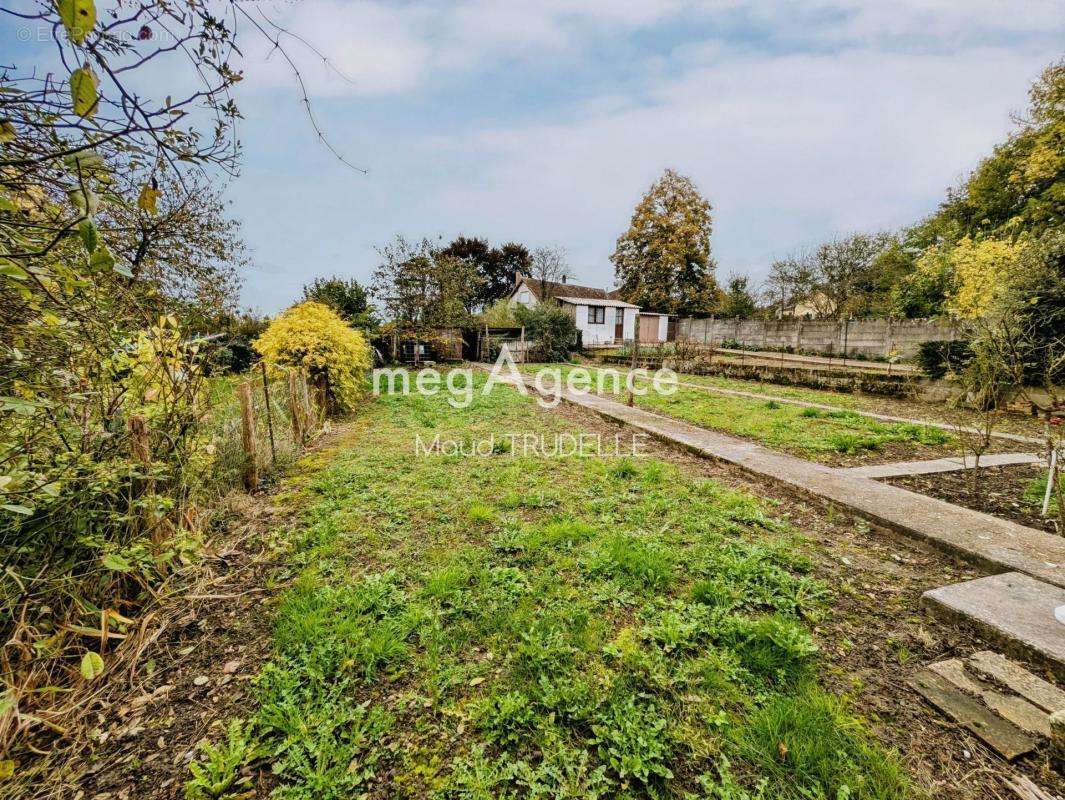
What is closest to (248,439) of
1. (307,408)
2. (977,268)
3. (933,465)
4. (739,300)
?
(307,408)

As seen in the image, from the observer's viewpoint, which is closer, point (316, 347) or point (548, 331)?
point (316, 347)

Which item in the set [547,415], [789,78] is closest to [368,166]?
Result: [547,415]

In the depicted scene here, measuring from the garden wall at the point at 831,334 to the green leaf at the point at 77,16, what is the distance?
1560cm

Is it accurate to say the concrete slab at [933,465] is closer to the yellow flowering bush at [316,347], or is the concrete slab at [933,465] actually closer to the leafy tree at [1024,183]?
the yellow flowering bush at [316,347]

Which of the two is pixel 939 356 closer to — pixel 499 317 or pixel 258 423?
pixel 258 423

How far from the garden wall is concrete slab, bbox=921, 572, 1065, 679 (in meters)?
11.8

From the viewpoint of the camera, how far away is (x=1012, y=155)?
18422 mm

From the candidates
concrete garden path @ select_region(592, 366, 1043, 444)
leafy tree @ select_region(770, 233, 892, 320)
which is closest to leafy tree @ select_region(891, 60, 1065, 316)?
leafy tree @ select_region(770, 233, 892, 320)

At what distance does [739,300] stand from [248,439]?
38.0 meters

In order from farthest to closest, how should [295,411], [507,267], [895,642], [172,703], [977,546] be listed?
[507,267]
[295,411]
[977,546]
[895,642]
[172,703]

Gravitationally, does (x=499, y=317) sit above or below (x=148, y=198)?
above

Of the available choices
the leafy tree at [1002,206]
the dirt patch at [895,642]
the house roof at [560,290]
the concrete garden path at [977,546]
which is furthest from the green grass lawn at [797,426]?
the house roof at [560,290]

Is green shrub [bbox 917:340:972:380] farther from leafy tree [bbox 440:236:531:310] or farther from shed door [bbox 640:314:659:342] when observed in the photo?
leafy tree [bbox 440:236:531:310]

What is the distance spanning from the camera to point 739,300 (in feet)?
114
